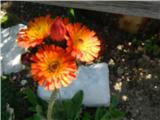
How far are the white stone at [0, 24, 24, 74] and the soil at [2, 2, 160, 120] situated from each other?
197 mm

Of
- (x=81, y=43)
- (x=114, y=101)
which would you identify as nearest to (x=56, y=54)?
(x=81, y=43)

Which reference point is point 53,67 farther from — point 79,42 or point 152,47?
point 152,47

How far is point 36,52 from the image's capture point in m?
1.88

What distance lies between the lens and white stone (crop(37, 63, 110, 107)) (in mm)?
2816

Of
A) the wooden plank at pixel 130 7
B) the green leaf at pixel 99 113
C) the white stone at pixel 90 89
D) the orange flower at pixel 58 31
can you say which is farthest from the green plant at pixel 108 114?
the orange flower at pixel 58 31

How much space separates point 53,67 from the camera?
1770mm

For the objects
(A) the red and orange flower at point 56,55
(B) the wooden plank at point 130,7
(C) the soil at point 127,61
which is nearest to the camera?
(A) the red and orange flower at point 56,55

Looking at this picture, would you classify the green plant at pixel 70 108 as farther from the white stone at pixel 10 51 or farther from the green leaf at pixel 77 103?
the white stone at pixel 10 51

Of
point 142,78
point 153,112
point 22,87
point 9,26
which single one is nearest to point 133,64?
point 142,78

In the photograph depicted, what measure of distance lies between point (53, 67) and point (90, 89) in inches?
43.4

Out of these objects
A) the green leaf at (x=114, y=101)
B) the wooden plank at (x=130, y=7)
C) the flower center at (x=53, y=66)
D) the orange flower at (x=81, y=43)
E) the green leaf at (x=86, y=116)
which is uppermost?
the orange flower at (x=81, y=43)

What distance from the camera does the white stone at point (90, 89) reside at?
2816 mm

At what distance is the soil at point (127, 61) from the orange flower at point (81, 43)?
1.07 metres

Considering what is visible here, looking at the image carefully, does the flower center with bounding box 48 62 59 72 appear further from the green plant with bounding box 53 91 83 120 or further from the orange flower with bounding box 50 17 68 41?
the green plant with bounding box 53 91 83 120
